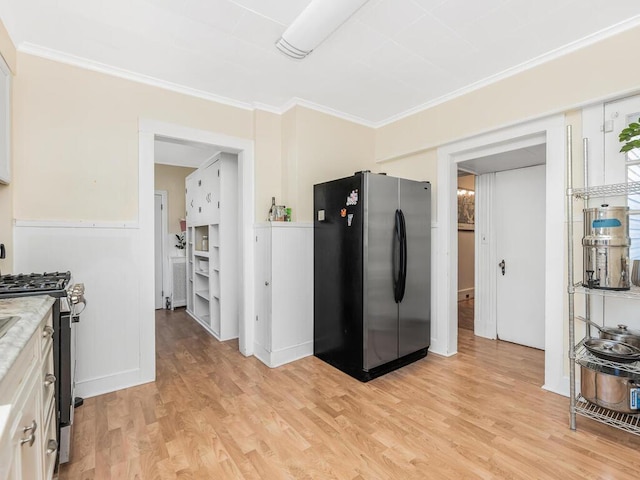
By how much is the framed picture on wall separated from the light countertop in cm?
576

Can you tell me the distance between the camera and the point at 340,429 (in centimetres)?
207

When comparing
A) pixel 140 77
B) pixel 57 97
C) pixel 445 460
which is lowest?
pixel 445 460

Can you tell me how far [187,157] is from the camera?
518 centimetres

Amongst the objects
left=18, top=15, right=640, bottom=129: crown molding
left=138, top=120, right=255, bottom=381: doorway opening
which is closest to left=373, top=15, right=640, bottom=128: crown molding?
left=18, top=15, right=640, bottom=129: crown molding

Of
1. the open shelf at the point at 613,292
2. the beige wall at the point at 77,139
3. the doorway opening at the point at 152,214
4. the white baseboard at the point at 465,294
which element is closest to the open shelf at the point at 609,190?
the open shelf at the point at 613,292

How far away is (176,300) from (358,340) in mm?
3949

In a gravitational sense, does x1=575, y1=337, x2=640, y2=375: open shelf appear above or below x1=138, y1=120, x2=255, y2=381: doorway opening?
below

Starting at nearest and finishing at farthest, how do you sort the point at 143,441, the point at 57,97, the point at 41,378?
the point at 41,378 → the point at 143,441 → the point at 57,97

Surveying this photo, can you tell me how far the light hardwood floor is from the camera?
1.72 meters

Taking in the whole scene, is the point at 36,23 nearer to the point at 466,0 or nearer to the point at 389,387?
the point at 466,0

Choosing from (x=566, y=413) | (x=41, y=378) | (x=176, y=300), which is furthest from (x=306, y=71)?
(x=176, y=300)

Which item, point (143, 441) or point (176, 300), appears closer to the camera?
point (143, 441)

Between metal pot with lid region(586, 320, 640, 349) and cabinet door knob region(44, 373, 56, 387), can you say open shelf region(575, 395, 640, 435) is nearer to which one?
metal pot with lid region(586, 320, 640, 349)

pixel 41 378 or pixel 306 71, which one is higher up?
pixel 306 71
